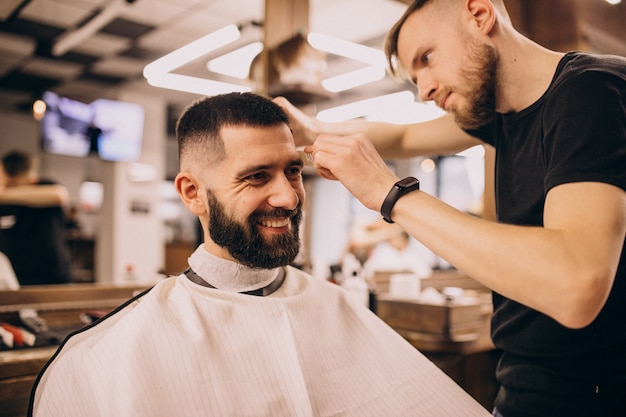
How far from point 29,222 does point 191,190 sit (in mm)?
2011

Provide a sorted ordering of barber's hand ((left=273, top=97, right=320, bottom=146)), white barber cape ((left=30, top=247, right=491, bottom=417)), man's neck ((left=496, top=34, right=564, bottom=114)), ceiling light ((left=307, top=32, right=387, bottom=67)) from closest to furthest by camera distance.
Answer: white barber cape ((left=30, top=247, right=491, bottom=417)), man's neck ((left=496, top=34, right=564, bottom=114)), barber's hand ((left=273, top=97, right=320, bottom=146)), ceiling light ((left=307, top=32, right=387, bottom=67))

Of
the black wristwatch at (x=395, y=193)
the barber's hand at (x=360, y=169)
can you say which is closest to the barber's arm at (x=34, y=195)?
the barber's hand at (x=360, y=169)

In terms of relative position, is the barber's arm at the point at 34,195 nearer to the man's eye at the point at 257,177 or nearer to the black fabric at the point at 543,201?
the man's eye at the point at 257,177

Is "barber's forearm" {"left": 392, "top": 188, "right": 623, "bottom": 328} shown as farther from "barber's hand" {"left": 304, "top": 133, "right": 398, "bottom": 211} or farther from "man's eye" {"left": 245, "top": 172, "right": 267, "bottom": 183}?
"man's eye" {"left": 245, "top": 172, "right": 267, "bottom": 183}

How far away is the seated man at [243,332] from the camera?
3.87 ft

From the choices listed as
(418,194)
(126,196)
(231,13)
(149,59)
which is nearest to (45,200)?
(418,194)

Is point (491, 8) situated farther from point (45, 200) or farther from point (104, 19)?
point (104, 19)

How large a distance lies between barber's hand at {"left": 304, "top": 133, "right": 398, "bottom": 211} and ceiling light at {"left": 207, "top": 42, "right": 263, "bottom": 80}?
3.87m

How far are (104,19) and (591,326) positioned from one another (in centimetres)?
504

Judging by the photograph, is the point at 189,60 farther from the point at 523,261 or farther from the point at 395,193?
the point at 523,261

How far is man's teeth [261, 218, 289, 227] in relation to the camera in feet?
4.86

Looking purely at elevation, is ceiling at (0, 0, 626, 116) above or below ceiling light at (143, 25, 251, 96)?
above

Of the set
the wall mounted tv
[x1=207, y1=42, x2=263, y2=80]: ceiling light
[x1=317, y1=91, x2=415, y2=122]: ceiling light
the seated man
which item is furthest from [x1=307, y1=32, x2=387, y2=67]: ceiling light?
the wall mounted tv

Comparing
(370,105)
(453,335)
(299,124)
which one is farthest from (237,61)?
(299,124)
